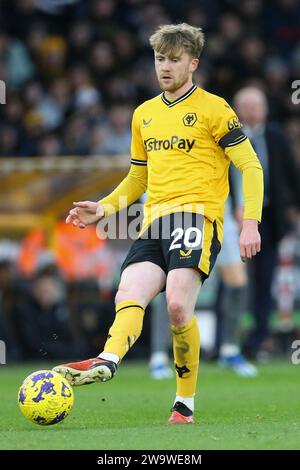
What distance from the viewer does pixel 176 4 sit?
18.8 metres

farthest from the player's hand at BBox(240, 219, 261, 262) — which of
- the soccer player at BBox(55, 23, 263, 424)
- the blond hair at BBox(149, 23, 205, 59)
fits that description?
the blond hair at BBox(149, 23, 205, 59)

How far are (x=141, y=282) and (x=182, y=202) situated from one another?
490 millimetres

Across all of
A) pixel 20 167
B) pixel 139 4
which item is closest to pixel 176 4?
pixel 139 4

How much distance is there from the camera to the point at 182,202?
20.1 feet

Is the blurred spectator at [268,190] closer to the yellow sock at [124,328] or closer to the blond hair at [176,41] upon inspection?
the blond hair at [176,41]

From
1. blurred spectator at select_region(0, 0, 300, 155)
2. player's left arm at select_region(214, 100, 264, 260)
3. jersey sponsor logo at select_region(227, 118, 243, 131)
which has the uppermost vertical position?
blurred spectator at select_region(0, 0, 300, 155)

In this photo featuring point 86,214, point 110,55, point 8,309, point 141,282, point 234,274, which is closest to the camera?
point 141,282

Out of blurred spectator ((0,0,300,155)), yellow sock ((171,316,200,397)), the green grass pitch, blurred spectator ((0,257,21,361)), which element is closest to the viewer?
the green grass pitch

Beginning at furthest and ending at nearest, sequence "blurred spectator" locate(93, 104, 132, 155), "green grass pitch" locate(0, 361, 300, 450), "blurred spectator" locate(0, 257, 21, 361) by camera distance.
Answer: "blurred spectator" locate(93, 104, 132, 155)
"blurred spectator" locate(0, 257, 21, 361)
"green grass pitch" locate(0, 361, 300, 450)

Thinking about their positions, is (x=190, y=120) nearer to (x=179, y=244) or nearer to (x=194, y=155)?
(x=194, y=155)

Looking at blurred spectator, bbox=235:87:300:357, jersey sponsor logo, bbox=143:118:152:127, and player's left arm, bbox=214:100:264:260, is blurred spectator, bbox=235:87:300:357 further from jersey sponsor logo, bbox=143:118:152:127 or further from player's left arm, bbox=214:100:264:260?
player's left arm, bbox=214:100:264:260

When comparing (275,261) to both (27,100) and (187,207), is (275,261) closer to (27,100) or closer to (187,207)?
(187,207)

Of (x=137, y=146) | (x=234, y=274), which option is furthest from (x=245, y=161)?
(x=234, y=274)

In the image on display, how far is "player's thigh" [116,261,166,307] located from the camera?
19.7 feet
